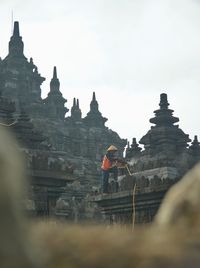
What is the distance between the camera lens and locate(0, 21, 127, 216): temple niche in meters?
16.6

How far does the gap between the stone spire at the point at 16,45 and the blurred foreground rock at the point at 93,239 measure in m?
61.9

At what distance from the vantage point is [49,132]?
50.4 meters

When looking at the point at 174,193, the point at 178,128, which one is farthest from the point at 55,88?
the point at 174,193

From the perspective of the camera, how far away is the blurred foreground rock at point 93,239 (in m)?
2.30

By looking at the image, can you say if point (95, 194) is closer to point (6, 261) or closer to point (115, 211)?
point (115, 211)

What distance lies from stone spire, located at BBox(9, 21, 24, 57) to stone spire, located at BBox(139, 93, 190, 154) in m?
43.2

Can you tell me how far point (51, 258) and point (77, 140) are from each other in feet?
161

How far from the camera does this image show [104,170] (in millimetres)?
16828

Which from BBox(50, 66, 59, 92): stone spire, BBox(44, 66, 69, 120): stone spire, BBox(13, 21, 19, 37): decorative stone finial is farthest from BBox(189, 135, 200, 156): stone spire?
BBox(13, 21, 19, 37): decorative stone finial

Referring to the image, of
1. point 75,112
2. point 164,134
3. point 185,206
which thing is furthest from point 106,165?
point 75,112

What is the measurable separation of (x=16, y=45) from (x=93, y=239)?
63.2m

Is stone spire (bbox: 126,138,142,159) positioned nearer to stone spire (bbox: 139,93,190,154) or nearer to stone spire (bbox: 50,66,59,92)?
stone spire (bbox: 139,93,190,154)

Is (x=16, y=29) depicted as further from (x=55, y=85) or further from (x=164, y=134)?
(x=164, y=134)

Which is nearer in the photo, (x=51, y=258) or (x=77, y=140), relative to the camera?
(x=51, y=258)
